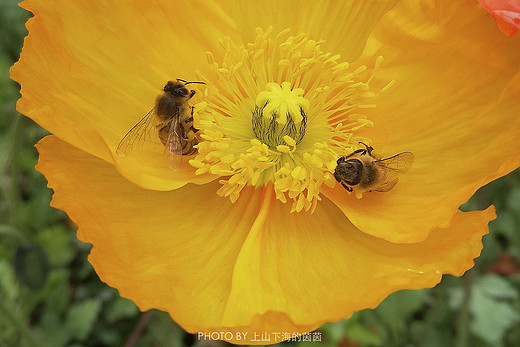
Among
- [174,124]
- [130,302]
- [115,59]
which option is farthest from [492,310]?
[115,59]

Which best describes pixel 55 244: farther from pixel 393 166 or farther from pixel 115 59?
pixel 393 166

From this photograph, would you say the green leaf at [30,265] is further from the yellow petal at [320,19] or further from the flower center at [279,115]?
the yellow petal at [320,19]

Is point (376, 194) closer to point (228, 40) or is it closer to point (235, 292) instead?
point (235, 292)

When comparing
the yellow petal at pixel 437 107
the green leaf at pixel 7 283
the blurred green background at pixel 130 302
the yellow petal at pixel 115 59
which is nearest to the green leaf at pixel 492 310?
the blurred green background at pixel 130 302

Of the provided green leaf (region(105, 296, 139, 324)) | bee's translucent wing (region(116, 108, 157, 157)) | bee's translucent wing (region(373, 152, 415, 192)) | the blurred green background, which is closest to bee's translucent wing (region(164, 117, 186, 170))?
bee's translucent wing (region(116, 108, 157, 157))

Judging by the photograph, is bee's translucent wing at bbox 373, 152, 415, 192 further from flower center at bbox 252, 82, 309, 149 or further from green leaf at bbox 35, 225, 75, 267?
green leaf at bbox 35, 225, 75, 267
